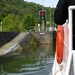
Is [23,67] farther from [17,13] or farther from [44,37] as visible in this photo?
[17,13]

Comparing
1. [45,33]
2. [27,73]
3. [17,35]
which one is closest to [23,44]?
[17,35]

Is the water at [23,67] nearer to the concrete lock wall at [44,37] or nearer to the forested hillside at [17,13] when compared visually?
the concrete lock wall at [44,37]

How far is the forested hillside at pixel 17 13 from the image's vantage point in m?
44.2

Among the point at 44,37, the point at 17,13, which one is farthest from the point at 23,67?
the point at 17,13

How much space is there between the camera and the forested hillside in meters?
44.2

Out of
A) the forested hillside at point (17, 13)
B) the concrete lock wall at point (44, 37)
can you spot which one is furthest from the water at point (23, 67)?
the forested hillside at point (17, 13)

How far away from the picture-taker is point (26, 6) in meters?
74.6

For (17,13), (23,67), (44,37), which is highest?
(17,13)

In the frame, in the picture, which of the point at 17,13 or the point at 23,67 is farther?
the point at 17,13

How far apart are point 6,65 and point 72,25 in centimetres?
1443

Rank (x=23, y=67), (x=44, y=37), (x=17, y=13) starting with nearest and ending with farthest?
Result: (x=23, y=67) < (x=44, y=37) < (x=17, y=13)

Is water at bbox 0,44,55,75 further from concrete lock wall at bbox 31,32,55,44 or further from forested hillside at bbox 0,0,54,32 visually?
forested hillside at bbox 0,0,54,32

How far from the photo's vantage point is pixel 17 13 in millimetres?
65062

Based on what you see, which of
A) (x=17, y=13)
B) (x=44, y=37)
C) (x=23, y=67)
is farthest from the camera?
(x=17, y=13)
